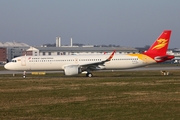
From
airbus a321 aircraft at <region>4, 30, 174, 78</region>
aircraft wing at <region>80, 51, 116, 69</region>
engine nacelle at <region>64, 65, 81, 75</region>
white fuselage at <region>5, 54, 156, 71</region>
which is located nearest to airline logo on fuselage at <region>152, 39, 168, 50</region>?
airbus a321 aircraft at <region>4, 30, 174, 78</region>

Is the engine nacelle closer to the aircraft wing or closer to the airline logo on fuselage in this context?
the aircraft wing

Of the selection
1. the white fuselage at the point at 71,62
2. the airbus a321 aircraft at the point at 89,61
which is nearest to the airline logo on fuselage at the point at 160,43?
the airbus a321 aircraft at the point at 89,61

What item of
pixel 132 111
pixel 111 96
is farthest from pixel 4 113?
pixel 111 96

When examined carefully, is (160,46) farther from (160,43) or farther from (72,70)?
(72,70)

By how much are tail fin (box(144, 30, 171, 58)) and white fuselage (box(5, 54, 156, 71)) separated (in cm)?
89

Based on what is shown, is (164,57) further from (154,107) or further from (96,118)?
(96,118)

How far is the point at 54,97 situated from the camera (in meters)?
24.9

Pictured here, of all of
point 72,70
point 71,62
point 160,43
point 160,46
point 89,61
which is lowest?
point 72,70

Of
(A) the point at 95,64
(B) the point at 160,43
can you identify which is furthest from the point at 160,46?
(A) the point at 95,64

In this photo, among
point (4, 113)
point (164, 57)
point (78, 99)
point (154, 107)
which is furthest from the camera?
point (164, 57)

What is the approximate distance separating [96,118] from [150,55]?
118 feet

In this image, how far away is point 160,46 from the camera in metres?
52.2

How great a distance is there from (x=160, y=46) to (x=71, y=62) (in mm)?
11598

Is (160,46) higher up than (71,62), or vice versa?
(160,46)
